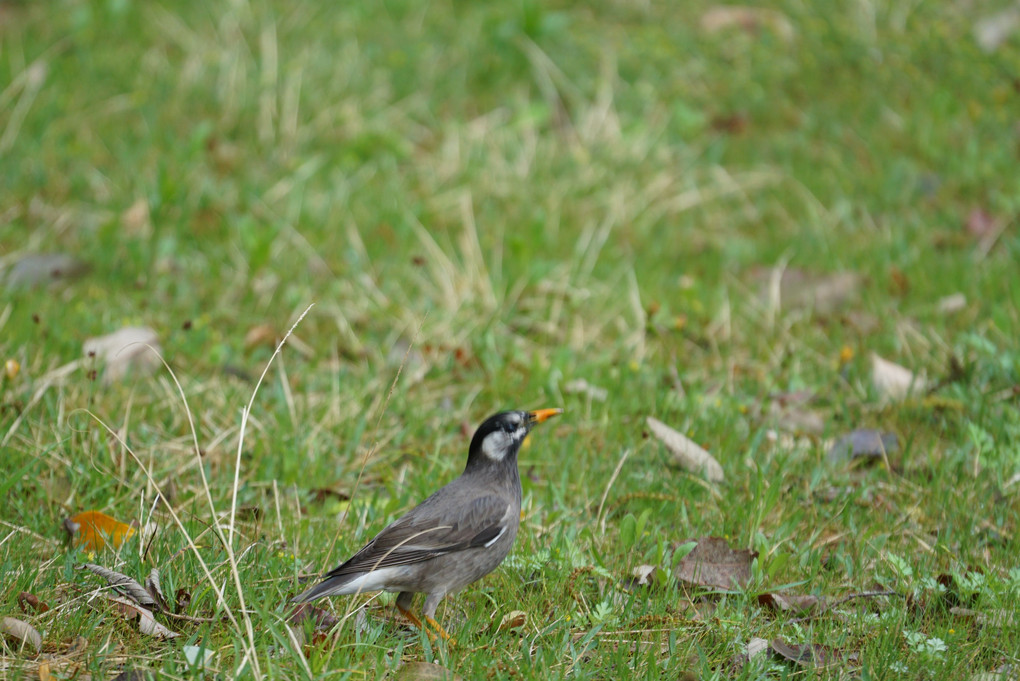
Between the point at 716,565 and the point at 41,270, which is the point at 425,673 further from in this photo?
the point at 41,270

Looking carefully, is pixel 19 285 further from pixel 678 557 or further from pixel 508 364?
pixel 678 557

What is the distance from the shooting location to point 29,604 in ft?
10.1

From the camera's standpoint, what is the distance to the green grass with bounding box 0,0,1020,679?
3357 mm

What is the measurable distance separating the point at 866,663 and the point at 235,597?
191 centimetres

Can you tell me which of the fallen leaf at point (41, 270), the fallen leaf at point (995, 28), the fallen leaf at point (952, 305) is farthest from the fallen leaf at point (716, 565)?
the fallen leaf at point (995, 28)

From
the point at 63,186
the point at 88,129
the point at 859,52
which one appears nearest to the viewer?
the point at 63,186

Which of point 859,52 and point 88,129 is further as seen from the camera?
point 859,52

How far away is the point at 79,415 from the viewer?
4.24 m

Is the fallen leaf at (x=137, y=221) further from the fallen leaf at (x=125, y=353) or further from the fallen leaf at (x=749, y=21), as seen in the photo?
the fallen leaf at (x=749, y=21)

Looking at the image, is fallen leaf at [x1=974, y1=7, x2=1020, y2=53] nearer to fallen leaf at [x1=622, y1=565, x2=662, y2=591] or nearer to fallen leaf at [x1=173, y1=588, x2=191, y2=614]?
fallen leaf at [x1=622, y1=565, x2=662, y2=591]

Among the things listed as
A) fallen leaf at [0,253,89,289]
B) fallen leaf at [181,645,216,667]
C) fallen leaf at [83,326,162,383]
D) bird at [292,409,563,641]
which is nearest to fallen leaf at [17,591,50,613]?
fallen leaf at [181,645,216,667]

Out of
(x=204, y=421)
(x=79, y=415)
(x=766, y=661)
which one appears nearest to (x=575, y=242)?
(x=204, y=421)

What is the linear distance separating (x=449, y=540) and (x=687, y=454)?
1.36 meters

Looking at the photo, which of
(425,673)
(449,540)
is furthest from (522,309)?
(425,673)
